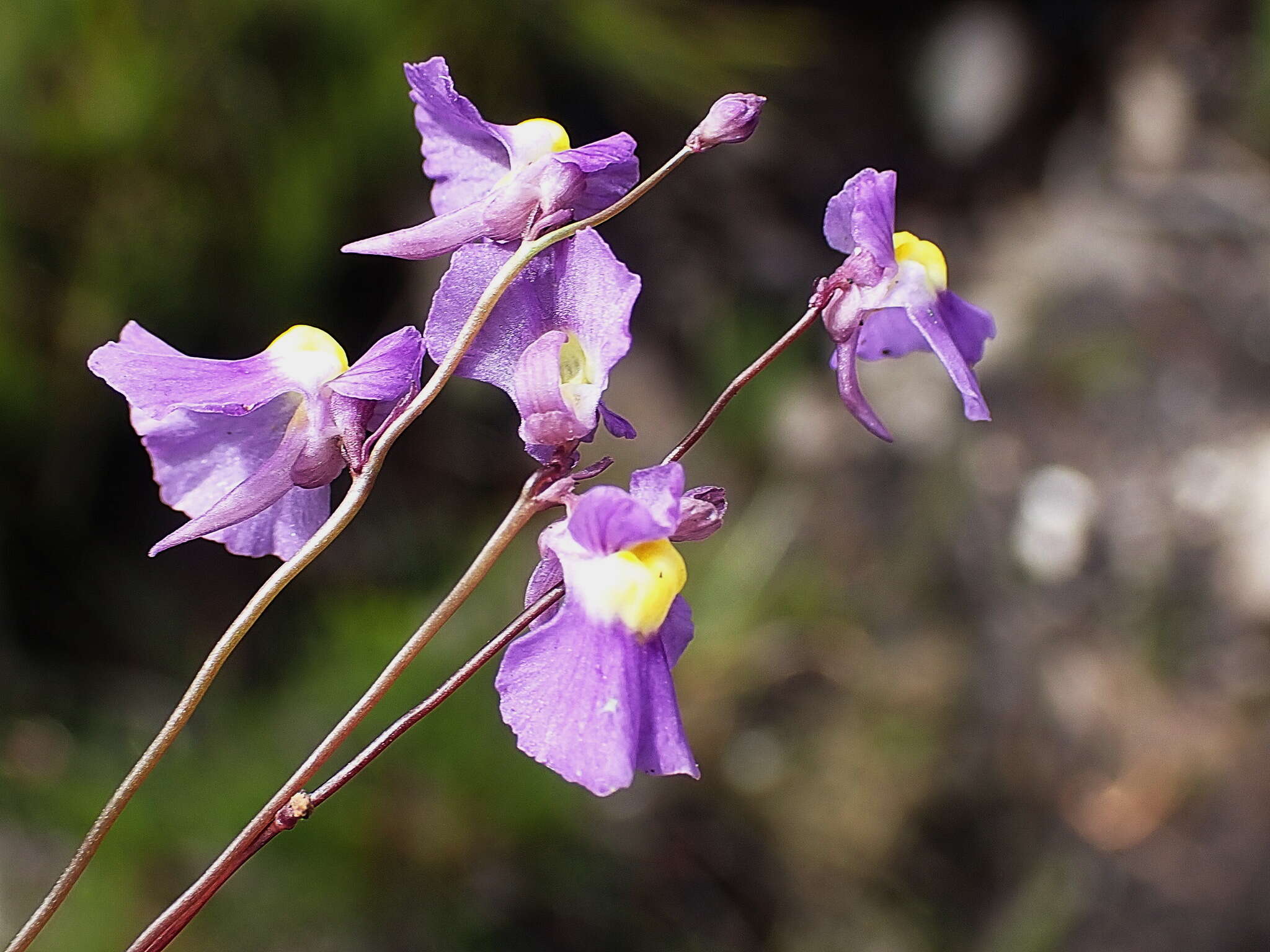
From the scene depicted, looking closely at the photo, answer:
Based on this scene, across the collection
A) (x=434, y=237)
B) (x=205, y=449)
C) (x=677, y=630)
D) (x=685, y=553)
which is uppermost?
(x=434, y=237)

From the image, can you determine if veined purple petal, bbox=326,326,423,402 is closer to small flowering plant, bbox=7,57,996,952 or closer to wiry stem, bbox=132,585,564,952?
small flowering plant, bbox=7,57,996,952

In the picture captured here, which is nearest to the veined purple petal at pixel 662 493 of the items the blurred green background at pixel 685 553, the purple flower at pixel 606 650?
the purple flower at pixel 606 650

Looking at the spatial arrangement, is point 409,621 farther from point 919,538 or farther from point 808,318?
point 808,318

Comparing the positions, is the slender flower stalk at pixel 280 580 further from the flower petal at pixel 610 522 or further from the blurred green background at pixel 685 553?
the blurred green background at pixel 685 553

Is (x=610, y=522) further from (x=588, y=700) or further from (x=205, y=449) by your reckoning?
(x=205, y=449)

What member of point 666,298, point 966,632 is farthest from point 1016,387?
point 666,298

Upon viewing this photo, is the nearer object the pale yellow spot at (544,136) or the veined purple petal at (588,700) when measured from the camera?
the veined purple petal at (588,700)

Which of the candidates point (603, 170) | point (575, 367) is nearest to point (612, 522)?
point (575, 367)
